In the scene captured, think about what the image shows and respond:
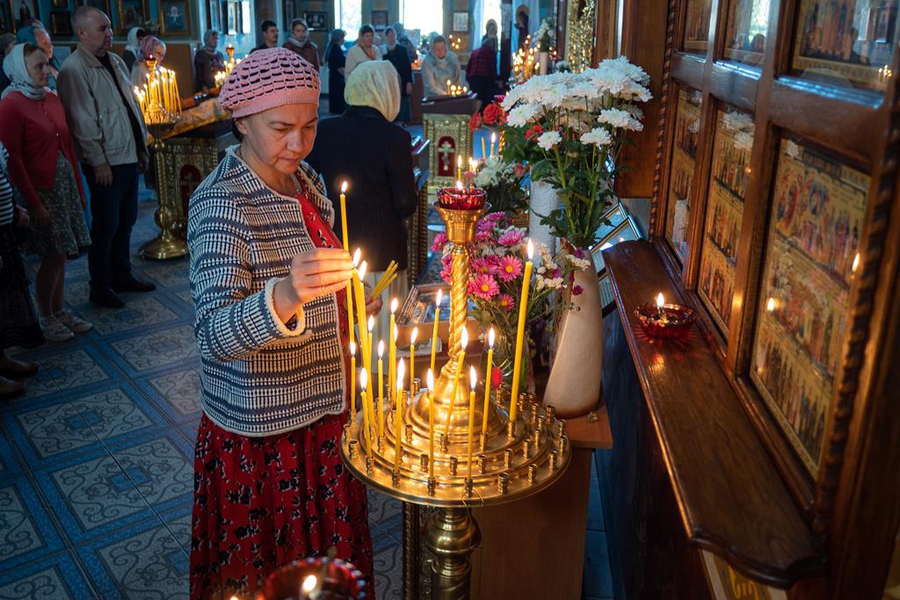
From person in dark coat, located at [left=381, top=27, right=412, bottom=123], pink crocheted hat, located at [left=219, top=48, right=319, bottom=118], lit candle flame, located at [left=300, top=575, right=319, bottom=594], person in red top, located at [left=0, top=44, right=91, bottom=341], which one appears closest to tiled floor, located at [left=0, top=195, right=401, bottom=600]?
person in red top, located at [left=0, top=44, right=91, bottom=341]

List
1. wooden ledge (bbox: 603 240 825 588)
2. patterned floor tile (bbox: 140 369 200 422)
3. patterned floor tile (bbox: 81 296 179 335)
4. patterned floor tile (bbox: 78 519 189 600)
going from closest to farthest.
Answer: wooden ledge (bbox: 603 240 825 588), patterned floor tile (bbox: 78 519 189 600), patterned floor tile (bbox: 140 369 200 422), patterned floor tile (bbox: 81 296 179 335)

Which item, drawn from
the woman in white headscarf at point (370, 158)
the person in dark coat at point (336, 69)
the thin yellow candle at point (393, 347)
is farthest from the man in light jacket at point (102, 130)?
the person in dark coat at point (336, 69)

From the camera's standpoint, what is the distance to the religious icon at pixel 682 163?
1.80 meters

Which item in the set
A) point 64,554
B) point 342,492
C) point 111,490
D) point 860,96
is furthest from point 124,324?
point 860,96

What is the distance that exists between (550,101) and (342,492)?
112 centimetres

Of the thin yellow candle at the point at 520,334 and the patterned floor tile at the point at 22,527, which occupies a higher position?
the thin yellow candle at the point at 520,334

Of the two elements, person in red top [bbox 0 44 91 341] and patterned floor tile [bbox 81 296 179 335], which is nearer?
person in red top [bbox 0 44 91 341]

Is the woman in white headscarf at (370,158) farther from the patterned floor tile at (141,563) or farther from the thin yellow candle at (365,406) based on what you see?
the thin yellow candle at (365,406)

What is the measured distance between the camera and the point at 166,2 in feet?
41.8

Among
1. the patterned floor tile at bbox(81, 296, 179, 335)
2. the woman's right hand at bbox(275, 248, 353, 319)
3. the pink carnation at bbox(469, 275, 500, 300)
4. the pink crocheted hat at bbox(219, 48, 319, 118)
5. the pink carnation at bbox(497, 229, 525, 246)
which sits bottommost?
the patterned floor tile at bbox(81, 296, 179, 335)

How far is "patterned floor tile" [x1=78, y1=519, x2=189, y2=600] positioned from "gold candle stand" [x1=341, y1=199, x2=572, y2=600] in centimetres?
144

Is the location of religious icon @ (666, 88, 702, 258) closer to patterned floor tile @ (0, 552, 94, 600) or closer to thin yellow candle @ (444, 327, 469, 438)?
thin yellow candle @ (444, 327, 469, 438)

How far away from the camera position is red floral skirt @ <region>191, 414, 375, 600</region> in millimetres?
1934

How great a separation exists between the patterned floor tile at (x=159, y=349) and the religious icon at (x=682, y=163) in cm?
320
